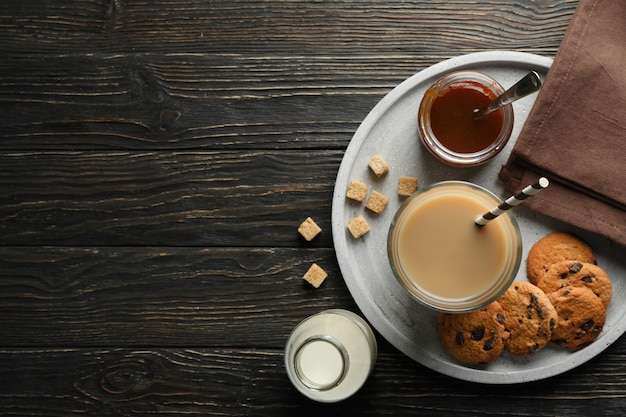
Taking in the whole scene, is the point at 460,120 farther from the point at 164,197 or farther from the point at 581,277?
the point at 164,197

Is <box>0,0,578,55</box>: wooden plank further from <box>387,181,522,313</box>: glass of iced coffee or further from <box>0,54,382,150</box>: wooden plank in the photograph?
<box>387,181,522,313</box>: glass of iced coffee

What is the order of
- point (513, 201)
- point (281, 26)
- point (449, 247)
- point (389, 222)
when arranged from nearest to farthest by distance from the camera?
point (513, 201), point (449, 247), point (389, 222), point (281, 26)

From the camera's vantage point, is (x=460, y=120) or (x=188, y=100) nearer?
(x=460, y=120)

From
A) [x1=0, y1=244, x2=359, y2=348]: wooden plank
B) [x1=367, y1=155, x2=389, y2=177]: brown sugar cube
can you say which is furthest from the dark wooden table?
[x1=367, y1=155, x2=389, y2=177]: brown sugar cube

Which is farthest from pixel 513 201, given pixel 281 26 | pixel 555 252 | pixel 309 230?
pixel 281 26

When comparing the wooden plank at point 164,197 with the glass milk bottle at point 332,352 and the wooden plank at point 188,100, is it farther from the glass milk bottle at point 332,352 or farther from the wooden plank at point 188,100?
the glass milk bottle at point 332,352

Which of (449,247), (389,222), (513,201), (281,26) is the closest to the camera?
(513,201)

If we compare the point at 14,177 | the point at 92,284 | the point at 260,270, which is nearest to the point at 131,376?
the point at 92,284

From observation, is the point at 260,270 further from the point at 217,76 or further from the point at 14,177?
the point at 14,177
